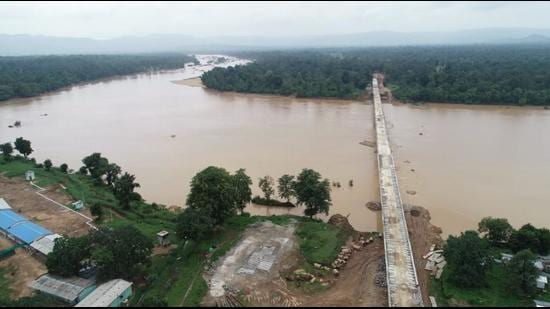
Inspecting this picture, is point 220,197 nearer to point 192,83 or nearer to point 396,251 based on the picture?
point 396,251

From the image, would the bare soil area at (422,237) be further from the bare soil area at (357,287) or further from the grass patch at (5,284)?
the grass patch at (5,284)

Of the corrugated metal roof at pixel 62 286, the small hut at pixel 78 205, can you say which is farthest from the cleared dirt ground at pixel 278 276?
the small hut at pixel 78 205

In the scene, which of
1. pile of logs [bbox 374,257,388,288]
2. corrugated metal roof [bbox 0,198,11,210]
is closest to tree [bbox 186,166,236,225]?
pile of logs [bbox 374,257,388,288]

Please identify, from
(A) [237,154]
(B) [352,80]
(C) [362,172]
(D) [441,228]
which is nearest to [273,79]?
(B) [352,80]

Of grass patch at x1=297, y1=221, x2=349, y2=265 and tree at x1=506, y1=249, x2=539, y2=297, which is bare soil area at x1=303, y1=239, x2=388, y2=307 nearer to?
grass patch at x1=297, y1=221, x2=349, y2=265

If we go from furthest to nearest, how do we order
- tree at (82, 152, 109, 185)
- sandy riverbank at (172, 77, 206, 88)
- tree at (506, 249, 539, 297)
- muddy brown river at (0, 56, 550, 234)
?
sandy riverbank at (172, 77, 206, 88), tree at (82, 152, 109, 185), muddy brown river at (0, 56, 550, 234), tree at (506, 249, 539, 297)

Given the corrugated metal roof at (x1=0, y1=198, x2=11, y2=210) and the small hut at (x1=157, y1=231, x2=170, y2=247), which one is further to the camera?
the corrugated metal roof at (x1=0, y1=198, x2=11, y2=210)

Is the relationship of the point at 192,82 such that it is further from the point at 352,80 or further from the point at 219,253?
the point at 219,253
